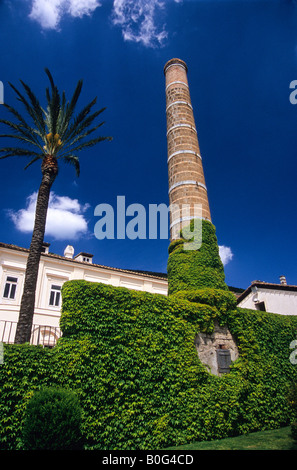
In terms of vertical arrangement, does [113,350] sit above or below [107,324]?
below

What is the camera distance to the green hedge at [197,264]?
10656mm

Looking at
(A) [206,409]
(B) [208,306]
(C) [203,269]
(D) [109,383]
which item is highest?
(C) [203,269]

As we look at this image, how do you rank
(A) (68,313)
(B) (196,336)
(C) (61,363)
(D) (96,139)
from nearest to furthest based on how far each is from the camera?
(C) (61,363), (A) (68,313), (B) (196,336), (D) (96,139)

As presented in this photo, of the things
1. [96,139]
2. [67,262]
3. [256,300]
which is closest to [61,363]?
[96,139]

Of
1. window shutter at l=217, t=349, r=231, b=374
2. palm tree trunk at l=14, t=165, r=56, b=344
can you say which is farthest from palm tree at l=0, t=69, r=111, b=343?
window shutter at l=217, t=349, r=231, b=374

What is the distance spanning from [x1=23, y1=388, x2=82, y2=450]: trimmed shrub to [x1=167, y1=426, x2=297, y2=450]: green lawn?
2767 mm

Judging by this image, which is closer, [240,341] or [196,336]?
[196,336]

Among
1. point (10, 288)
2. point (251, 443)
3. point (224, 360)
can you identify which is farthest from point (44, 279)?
point (251, 443)

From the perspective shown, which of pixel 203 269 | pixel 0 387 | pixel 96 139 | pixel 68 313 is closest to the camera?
pixel 0 387

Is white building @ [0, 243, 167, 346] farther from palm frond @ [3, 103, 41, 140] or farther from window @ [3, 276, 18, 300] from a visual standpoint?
palm frond @ [3, 103, 41, 140]

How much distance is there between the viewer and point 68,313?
7562mm

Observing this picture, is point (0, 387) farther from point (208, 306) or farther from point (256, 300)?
point (256, 300)

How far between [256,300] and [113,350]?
47.3 ft

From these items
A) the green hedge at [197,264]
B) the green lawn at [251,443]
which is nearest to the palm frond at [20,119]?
the green hedge at [197,264]
